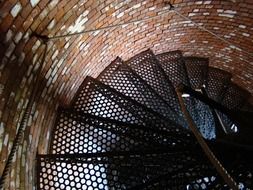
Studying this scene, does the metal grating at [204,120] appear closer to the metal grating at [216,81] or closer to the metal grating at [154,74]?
the metal grating at [216,81]

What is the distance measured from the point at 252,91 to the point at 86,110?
11.1 ft

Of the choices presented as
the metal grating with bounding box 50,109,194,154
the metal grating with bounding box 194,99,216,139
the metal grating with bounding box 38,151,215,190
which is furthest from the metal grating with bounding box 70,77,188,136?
the metal grating with bounding box 194,99,216,139

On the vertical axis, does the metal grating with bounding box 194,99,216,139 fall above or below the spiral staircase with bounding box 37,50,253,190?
above

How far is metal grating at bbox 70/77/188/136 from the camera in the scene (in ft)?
10.5

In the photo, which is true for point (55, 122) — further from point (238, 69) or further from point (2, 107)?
point (238, 69)

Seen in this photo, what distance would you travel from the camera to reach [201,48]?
4.66 meters

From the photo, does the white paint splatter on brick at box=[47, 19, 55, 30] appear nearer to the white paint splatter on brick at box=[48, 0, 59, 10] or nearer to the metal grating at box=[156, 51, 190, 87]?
the white paint splatter on brick at box=[48, 0, 59, 10]

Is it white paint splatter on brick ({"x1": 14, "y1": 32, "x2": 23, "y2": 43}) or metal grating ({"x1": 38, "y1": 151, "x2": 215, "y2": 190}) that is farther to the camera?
metal grating ({"x1": 38, "y1": 151, "x2": 215, "y2": 190})

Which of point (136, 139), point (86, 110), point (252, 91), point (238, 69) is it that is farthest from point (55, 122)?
point (252, 91)

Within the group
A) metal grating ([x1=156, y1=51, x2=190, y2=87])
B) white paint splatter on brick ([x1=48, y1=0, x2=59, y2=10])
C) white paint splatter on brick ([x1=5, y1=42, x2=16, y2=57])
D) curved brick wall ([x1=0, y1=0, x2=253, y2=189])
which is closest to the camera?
white paint splatter on brick ([x1=5, y1=42, x2=16, y2=57])

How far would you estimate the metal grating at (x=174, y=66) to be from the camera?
4.42 m

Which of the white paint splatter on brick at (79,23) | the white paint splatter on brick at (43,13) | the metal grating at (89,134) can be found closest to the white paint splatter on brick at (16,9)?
the white paint splatter on brick at (43,13)

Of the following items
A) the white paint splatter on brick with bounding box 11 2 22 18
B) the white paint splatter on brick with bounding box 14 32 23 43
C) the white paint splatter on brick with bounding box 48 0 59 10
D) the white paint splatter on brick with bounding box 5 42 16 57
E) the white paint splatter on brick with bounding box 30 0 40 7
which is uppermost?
the white paint splatter on brick with bounding box 48 0 59 10

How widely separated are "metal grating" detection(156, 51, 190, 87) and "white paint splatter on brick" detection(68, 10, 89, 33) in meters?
2.11
